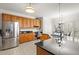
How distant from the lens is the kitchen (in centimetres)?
202

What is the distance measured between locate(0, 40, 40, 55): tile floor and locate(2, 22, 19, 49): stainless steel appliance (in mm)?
106

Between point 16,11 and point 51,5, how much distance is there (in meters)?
0.81

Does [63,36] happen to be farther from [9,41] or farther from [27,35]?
[9,41]

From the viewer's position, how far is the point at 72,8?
2.03m

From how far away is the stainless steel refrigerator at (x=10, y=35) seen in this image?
6.76ft

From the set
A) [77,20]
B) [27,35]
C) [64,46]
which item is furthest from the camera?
[27,35]

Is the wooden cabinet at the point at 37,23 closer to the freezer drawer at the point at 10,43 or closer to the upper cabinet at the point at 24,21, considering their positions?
the upper cabinet at the point at 24,21

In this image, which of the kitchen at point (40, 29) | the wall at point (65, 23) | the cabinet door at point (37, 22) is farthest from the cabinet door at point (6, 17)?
the wall at point (65, 23)

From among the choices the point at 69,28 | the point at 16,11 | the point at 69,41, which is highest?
the point at 16,11

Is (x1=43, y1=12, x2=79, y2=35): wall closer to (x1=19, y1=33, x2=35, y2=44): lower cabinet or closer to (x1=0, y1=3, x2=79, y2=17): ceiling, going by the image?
(x1=0, y1=3, x2=79, y2=17): ceiling

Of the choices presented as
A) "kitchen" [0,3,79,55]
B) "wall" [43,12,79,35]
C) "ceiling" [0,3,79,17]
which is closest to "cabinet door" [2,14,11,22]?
"kitchen" [0,3,79,55]

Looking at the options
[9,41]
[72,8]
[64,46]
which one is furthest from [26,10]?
[64,46]

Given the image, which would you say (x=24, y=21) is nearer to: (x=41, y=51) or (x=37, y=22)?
(x=37, y=22)

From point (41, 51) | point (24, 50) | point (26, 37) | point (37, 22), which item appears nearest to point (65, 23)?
point (37, 22)
